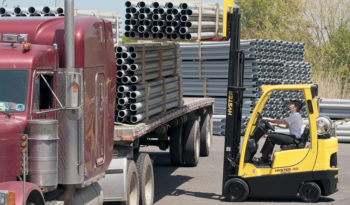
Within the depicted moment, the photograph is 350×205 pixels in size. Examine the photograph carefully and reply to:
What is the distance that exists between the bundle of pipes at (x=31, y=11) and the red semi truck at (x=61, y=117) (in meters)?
1.86

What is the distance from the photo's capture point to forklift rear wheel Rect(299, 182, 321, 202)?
13055 mm

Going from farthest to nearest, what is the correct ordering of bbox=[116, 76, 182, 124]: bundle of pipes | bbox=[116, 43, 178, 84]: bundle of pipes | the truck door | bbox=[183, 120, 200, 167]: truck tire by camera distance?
1. bbox=[183, 120, 200, 167]: truck tire
2. bbox=[116, 43, 178, 84]: bundle of pipes
3. bbox=[116, 76, 182, 124]: bundle of pipes
4. the truck door

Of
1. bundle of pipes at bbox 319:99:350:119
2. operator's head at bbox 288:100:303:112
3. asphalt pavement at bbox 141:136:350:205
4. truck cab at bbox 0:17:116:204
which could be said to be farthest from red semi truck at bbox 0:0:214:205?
bundle of pipes at bbox 319:99:350:119

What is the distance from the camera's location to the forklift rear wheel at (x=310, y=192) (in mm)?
13055

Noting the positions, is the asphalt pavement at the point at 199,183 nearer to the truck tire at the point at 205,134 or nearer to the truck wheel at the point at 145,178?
the truck tire at the point at 205,134

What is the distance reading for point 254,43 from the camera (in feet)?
80.6

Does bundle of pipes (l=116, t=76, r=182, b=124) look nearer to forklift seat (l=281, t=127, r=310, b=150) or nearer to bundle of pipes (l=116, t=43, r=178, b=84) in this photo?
bundle of pipes (l=116, t=43, r=178, b=84)

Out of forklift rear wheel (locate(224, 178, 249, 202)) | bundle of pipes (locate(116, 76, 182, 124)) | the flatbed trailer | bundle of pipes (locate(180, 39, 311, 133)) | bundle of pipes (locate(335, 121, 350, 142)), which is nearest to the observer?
the flatbed trailer

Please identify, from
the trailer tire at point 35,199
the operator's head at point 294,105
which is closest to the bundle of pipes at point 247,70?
the operator's head at point 294,105

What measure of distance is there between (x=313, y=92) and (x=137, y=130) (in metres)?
3.48

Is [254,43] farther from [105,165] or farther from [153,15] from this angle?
[105,165]

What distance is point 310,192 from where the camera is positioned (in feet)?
42.9

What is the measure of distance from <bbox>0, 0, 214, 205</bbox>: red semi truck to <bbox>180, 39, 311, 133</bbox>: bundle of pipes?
14.2 metres

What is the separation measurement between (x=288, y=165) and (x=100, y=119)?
4.40m
